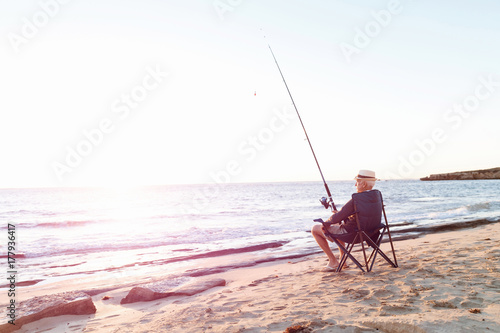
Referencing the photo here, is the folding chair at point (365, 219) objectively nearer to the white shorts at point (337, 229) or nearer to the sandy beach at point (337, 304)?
the white shorts at point (337, 229)

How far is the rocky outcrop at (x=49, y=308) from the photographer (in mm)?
4262

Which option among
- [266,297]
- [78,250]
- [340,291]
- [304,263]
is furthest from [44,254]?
[340,291]

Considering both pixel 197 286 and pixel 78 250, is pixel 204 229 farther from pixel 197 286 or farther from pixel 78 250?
pixel 197 286

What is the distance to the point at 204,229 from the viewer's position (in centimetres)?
1476

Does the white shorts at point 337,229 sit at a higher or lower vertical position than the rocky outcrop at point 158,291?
higher

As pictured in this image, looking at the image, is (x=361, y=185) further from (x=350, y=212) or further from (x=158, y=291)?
(x=158, y=291)

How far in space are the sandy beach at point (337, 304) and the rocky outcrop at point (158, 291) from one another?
0.13 m

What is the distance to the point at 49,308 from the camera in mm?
4449

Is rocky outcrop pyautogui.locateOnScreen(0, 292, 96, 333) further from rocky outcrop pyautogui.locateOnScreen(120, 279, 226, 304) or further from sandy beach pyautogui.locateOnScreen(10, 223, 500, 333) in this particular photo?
rocky outcrop pyautogui.locateOnScreen(120, 279, 226, 304)

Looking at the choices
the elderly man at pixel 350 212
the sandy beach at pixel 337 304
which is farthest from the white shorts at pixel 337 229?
the sandy beach at pixel 337 304

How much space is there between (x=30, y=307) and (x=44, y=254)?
252 inches

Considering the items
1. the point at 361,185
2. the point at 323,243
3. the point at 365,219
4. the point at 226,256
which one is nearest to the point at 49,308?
the point at 323,243

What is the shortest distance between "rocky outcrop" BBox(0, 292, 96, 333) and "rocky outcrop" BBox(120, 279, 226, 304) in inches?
21.3

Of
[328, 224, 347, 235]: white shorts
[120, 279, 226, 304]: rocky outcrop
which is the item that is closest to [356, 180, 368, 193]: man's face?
[328, 224, 347, 235]: white shorts
